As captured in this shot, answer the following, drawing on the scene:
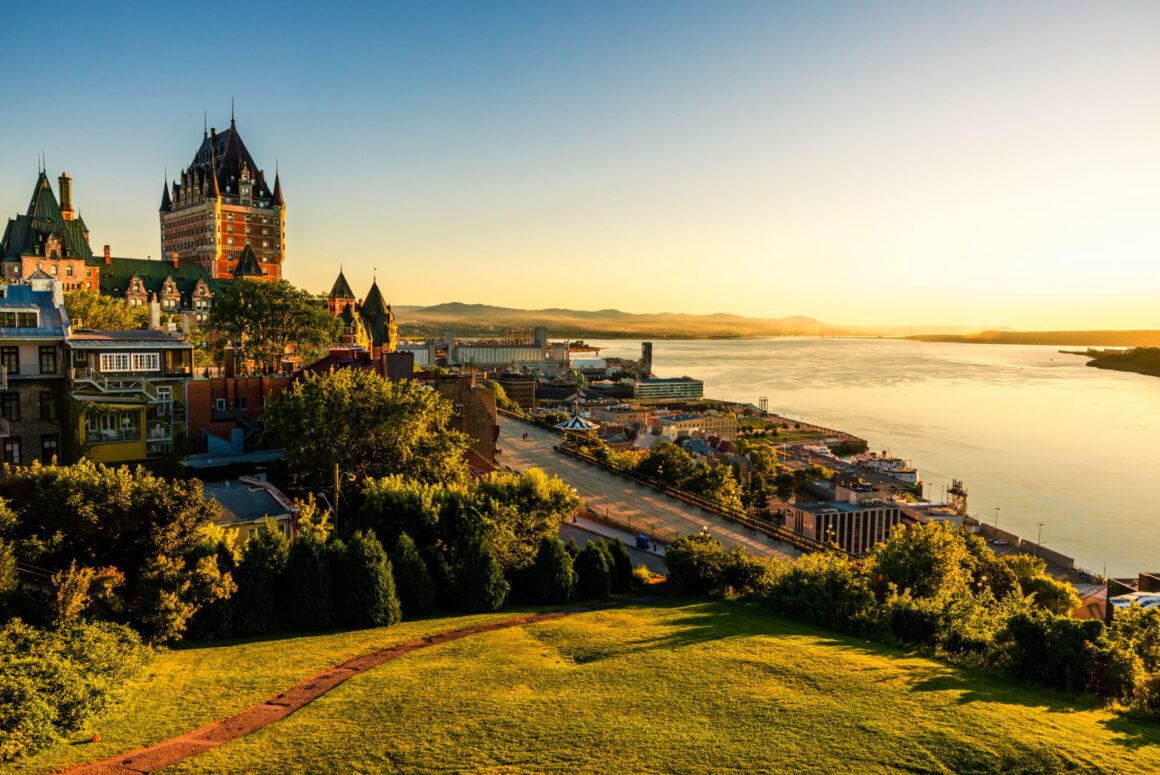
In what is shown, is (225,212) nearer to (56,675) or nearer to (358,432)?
(358,432)

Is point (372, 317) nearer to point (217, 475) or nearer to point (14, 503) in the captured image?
point (217, 475)

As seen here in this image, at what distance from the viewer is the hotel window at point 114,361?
23.6m

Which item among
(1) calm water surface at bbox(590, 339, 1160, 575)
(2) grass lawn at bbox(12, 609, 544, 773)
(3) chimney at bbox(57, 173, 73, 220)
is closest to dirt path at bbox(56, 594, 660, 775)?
(2) grass lawn at bbox(12, 609, 544, 773)

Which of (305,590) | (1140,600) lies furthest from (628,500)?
(305,590)

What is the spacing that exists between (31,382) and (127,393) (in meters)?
2.63

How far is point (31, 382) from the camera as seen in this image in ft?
74.3

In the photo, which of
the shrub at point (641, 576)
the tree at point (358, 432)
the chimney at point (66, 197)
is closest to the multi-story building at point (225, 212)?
the chimney at point (66, 197)

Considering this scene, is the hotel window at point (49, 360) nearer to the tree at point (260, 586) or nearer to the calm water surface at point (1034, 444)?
the tree at point (260, 586)

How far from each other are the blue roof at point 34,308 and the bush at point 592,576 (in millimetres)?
18428

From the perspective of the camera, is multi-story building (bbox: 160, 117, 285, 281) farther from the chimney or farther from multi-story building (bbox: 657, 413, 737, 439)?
multi-story building (bbox: 657, 413, 737, 439)

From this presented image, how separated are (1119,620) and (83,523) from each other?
22.6m

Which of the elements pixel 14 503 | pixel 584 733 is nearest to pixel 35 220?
pixel 14 503

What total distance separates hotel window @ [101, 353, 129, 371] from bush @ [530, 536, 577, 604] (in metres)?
15.7

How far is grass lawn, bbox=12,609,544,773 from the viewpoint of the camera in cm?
1026
